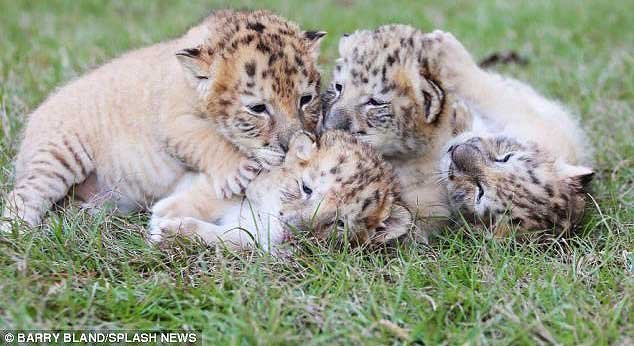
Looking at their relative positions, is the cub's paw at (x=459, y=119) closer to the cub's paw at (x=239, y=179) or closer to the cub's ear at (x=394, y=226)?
the cub's ear at (x=394, y=226)

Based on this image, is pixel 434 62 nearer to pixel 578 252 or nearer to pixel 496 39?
pixel 578 252

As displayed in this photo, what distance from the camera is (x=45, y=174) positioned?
481 centimetres

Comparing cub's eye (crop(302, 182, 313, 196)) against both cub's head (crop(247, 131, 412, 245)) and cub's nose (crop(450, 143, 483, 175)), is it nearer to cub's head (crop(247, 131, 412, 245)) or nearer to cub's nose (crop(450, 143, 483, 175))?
cub's head (crop(247, 131, 412, 245))

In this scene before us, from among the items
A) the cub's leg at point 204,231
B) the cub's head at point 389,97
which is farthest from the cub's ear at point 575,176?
the cub's leg at point 204,231

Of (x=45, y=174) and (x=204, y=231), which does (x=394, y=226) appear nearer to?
(x=204, y=231)

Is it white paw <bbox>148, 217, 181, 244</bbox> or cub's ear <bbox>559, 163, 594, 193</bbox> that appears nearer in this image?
white paw <bbox>148, 217, 181, 244</bbox>

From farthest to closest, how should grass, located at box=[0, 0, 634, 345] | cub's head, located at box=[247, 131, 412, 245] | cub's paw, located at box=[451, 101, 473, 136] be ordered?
cub's paw, located at box=[451, 101, 473, 136] → cub's head, located at box=[247, 131, 412, 245] → grass, located at box=[0, 0, 634, 345]

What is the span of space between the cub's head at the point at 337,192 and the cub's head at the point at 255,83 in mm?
159

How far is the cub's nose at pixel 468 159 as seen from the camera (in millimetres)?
4551

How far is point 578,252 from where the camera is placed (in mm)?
4301

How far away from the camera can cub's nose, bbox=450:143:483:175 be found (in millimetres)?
4551

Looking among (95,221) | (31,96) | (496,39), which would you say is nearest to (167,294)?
(95,221)

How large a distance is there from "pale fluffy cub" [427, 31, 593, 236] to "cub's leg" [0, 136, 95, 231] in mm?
2225

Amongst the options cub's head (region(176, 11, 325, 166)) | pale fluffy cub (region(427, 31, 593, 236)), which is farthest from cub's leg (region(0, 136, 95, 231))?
pale fluffy cub (region(427, 31, 593, 236))
